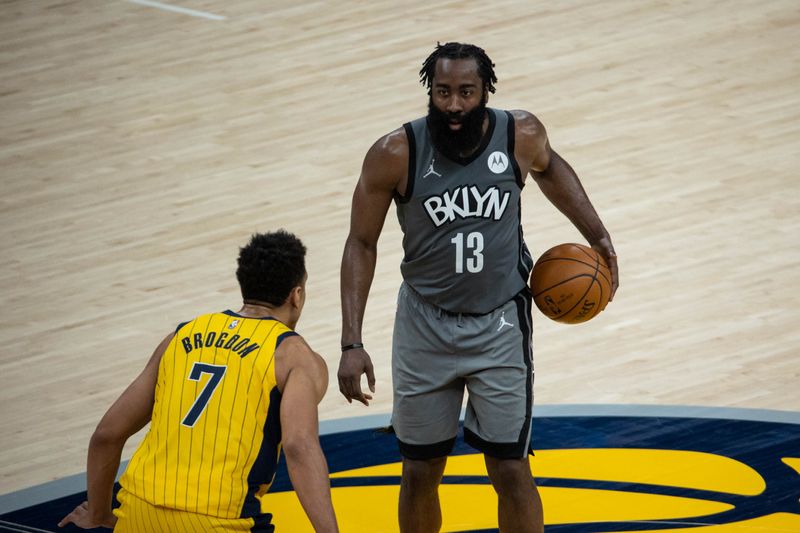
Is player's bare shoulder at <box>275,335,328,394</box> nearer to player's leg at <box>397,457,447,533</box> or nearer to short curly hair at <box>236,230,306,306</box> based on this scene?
short curly hair at <box>236,230,306,306</box>

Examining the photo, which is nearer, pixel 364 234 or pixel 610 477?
pixel 364 234

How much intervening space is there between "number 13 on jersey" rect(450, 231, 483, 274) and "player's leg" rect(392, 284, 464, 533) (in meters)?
0.22

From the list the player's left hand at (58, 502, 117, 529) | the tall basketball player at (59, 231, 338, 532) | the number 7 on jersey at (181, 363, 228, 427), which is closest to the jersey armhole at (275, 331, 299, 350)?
the tall basketball player at (59, 231, 338, 532)

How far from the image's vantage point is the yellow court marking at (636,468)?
5809 mm

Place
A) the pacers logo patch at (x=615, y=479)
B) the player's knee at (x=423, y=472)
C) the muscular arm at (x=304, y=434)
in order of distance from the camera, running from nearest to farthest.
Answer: the muscular arm at (x=304, y=434)
the player's knee at (x=423, y=472)
the pacers logo patch at (x=615, y=479)

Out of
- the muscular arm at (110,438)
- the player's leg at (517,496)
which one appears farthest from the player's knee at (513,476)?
the muscular arm at (110,438)

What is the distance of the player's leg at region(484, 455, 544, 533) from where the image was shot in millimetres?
4785

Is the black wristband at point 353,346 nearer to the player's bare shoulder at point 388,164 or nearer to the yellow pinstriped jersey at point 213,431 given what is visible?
the player's bare shoulder at point 388,164

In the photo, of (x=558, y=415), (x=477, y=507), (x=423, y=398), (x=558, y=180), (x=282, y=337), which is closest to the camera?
(x=282, y=337)

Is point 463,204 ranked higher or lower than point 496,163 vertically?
lower

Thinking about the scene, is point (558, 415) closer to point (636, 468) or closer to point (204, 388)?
point (636, 468)

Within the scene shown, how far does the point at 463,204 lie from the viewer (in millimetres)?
4699

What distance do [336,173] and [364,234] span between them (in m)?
5.04

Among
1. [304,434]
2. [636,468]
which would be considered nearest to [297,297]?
[304,434]
